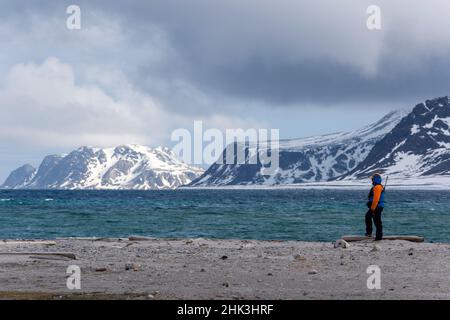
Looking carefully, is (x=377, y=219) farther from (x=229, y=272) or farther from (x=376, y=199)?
(x=229, y=272)

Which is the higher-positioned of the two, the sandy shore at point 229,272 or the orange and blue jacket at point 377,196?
the orange and blue jacket at point 377,196

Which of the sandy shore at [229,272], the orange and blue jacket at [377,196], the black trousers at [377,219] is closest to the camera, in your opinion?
the sandy shore at [229,272]

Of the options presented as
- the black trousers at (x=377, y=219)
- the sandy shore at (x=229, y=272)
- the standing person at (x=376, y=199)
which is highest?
the standing person at (x=376, y=199)

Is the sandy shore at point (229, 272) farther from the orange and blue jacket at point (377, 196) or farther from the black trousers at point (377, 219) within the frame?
the orange and blue jacket at point (377, 196)

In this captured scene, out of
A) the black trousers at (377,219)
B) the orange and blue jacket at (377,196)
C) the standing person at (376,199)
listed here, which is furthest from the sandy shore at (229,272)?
the orange and blue jacket at (377,196)

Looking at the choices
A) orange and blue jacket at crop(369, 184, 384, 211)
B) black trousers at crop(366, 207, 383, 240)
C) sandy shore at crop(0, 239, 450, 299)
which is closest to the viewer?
sandy shore at crop(0, 239, 450, 299)

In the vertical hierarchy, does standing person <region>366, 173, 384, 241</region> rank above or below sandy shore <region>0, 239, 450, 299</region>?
above

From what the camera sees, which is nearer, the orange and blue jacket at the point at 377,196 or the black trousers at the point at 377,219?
the orange and blue jacket at the point at 377,196

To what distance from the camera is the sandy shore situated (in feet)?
47.9

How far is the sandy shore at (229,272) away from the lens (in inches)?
575

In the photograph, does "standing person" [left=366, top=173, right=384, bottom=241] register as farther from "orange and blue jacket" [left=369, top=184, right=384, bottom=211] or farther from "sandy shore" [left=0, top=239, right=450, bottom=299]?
"sandy shore" [left=0, top=239, right=450, bottom=299]

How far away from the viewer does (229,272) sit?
1855cm

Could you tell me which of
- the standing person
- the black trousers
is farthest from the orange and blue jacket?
the black trousers
